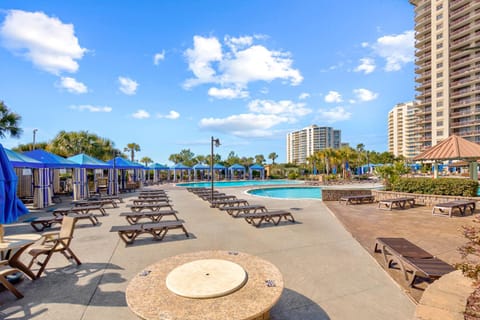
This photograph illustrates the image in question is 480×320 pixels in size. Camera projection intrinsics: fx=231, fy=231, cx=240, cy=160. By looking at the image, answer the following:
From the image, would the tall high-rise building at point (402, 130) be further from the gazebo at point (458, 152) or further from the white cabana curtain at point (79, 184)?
the white cabana curtain at point (79, 184)

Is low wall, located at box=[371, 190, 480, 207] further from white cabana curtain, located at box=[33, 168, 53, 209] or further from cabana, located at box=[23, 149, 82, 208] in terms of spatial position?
white cabana curtain, located at box=[33, 168, 53, 209]

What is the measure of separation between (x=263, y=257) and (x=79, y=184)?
14.7 meters

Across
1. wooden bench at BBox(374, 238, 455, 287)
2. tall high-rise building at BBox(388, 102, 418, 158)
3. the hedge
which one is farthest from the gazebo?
tall high-rise building at BBox(388, 102, 418, 158)

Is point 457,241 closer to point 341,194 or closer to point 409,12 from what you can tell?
point 341,194

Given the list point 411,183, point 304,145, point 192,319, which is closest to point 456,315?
point 192,319

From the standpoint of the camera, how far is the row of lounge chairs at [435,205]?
28.7 ft

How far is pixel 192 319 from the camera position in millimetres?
1934

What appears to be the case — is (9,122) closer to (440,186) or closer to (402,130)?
(440,186)

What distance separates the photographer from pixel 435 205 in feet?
29.4

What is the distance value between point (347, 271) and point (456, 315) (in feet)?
6.00

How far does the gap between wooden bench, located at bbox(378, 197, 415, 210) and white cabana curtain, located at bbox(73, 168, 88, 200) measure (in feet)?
56.4

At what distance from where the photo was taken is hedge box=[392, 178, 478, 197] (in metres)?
10.2

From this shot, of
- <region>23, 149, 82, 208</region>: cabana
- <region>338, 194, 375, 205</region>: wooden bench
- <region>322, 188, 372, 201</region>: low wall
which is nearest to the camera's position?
<region>23, 149, 82, 208</region>: cabana

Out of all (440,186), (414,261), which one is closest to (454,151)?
(440,186)
